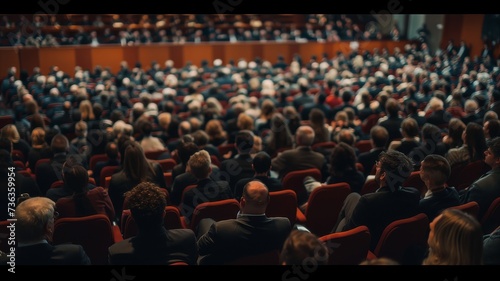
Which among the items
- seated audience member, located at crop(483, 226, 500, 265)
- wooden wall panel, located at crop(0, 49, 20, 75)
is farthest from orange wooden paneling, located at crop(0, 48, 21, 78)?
seated audience member, located at crop(483, 226, 500, 265)

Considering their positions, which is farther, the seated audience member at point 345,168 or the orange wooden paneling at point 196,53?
the orange wooden paneling at point 196,53

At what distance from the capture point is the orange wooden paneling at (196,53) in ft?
59.3

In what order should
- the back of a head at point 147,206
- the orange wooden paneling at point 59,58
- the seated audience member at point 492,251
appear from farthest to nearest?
the orange wooden paneling at point 59,58, the back of a head at point 147,206, the seated audience member at point 492,251

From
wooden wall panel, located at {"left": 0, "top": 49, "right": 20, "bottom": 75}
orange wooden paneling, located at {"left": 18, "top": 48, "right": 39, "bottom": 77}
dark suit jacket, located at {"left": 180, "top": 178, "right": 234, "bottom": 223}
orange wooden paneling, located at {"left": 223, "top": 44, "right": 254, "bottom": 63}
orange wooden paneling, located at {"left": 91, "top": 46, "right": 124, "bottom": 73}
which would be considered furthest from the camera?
orange wooden paneling, located at {"left": 223, "top": 44, "right": 254, "bottom": 63}

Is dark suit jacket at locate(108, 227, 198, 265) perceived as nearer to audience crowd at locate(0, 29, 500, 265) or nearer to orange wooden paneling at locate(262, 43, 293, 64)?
audience crowd at locate(0, 29, 500, 265)

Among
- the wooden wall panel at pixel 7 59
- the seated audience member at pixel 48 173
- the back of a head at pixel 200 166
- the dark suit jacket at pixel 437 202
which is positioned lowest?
the seated audience member at pixel 48 173

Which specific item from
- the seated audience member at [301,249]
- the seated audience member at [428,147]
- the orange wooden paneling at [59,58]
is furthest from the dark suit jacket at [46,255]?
the orange wooden paneling at [59,58]

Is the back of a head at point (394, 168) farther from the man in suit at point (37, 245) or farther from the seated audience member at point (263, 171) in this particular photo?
the man in suit at point (37, 245)

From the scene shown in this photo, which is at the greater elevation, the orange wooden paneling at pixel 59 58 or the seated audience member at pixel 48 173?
the orange wooden paneling at pixel 59 58

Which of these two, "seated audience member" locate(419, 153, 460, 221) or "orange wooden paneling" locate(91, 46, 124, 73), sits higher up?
"orange wooden paneling" locate(91, 46, 124, 73)

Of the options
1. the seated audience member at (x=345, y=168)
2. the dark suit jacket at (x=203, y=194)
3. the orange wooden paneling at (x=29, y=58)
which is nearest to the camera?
the dark suit jacket at (x=203, y=194)

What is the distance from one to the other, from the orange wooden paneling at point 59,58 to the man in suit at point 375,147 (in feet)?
45.6

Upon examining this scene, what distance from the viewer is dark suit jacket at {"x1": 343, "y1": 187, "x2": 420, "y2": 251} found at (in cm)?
319

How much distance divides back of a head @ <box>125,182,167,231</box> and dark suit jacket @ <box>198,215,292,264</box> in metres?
0.38
